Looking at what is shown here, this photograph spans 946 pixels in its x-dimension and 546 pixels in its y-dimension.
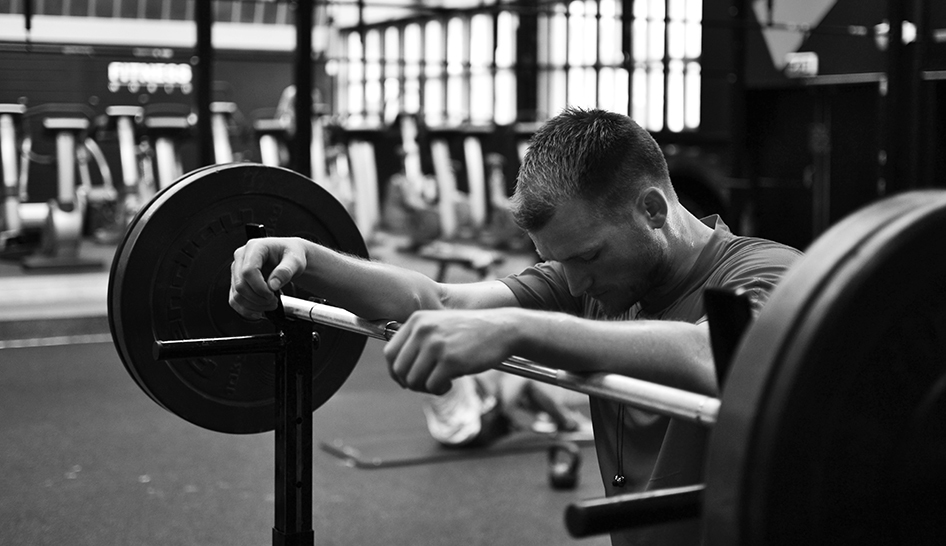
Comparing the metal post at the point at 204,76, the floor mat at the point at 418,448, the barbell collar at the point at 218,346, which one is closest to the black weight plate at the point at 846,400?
the barbell collar at the point at 218,346

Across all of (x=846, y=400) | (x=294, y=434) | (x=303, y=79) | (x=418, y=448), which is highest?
(x=303, y=79)

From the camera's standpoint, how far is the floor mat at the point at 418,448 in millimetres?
3779

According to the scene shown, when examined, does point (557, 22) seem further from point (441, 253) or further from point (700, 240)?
point (700, 240)

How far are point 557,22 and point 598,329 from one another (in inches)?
329

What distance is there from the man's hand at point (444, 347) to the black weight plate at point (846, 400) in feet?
0.77

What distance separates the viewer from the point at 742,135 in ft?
20.5

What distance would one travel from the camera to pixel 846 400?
76cm

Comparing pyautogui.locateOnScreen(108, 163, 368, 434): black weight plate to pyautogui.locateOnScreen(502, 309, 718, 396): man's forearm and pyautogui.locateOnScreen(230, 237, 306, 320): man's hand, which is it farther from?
pyautogui.locateOnScreen(502, 309, 718, 396): man's forearm

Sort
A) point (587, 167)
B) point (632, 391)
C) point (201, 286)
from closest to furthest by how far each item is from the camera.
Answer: point (632, 391), point (587, 167), point (201, 286)

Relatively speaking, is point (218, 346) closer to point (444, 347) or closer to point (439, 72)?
point (444, 347)

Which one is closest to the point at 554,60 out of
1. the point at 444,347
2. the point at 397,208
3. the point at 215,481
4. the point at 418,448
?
the point at 397,208

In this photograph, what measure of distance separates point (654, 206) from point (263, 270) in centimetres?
52

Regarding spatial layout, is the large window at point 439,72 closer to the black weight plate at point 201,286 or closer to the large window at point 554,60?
the large window at point 554,60

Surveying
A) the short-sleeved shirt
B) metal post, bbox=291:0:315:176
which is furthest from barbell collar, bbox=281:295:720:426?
metal post, bbox=291:0:315:176
